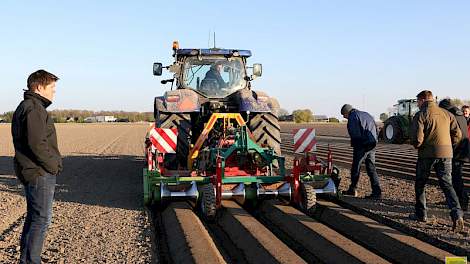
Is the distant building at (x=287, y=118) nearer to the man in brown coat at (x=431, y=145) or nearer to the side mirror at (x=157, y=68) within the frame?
the side mirror at (x=157, y=68)

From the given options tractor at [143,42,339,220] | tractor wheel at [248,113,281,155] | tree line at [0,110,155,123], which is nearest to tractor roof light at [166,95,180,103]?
tractor at [143,42,339,220]

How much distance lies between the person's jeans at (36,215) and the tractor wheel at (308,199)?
3364 millimetres

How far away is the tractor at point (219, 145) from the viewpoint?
6715 mm

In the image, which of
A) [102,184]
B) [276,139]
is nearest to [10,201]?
[102,184]

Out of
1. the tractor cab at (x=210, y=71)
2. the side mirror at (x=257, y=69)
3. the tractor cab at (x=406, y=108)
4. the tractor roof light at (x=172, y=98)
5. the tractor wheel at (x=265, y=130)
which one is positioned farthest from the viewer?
the tractor cab at (x=406, y=108)

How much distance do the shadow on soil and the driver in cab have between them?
2215 mm

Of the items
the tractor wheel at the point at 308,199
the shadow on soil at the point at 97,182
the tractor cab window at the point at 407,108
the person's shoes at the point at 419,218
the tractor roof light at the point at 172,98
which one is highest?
the tractor cab window at the point at 407,108

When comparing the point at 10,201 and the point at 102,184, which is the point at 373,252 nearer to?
the point at 10,201

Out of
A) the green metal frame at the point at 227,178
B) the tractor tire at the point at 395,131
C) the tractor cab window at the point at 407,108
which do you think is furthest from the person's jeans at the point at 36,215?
the tractor cab window at the point at 407,108

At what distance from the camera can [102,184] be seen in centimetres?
965

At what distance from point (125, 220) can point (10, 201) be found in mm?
2501

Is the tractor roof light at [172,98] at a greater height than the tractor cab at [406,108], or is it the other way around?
the tractor cab at [406,108]

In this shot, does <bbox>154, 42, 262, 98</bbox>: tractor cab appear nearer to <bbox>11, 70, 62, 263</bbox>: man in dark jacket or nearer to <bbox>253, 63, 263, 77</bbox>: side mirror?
<bbox>253, 63, 263, 77</bbox>: side mirror

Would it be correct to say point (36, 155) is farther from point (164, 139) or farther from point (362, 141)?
point (362, 141)
